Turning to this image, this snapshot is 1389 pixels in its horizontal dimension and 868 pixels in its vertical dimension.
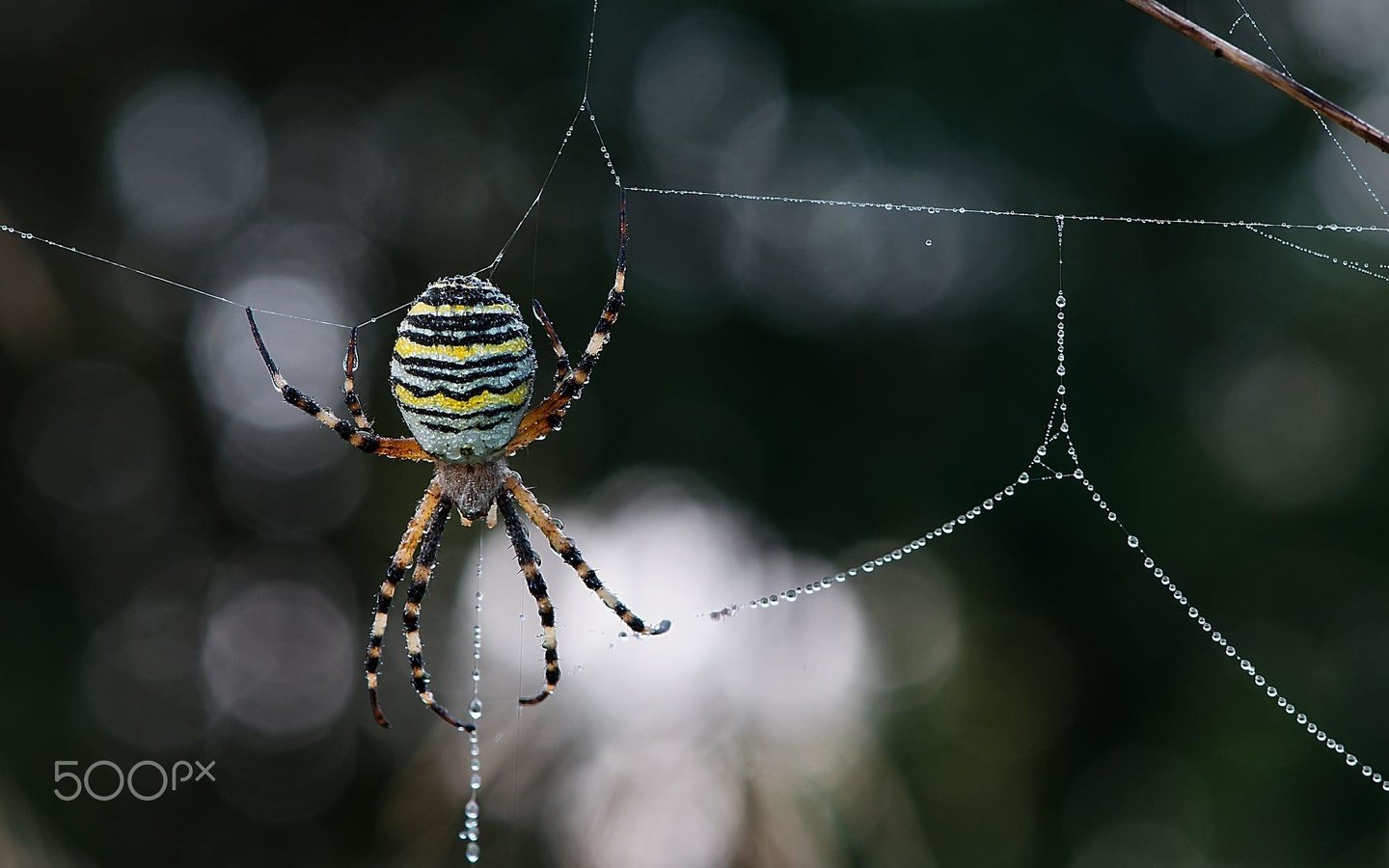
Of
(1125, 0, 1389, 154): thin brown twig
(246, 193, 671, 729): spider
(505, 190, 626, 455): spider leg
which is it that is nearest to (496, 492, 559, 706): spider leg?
(246, 193, 671, 729): spider

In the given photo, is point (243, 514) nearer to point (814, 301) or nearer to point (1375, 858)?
point (814, 301)

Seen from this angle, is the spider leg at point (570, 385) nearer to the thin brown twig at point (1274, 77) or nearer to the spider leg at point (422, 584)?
the spider leg at point (422, 584)

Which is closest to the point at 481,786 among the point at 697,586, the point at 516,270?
the point at 697,586

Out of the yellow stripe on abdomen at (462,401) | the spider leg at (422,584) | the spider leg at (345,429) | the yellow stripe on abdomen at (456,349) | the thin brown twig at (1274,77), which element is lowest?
the spider leg at (422,584)

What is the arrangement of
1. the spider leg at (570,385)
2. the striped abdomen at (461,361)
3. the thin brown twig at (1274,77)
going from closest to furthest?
1. the thin brown twig at (1274,77)
2. the striped abdomen at (461,361)
3. the spider leg at (570,385)

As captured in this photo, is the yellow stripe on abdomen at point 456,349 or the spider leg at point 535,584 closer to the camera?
the yellow stripe on abdomen at point 456,349

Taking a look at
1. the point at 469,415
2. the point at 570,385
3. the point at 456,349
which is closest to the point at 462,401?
the point at 469,415

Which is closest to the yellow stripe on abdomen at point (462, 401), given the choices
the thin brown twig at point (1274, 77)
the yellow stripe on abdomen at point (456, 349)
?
the yellow stripe on abdomen at point (456, 349)
